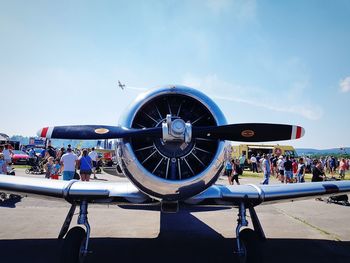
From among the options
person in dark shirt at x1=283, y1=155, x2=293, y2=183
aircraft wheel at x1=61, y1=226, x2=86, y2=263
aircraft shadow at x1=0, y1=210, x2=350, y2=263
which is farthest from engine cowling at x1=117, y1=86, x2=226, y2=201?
person in dark shirt at x1=283, y1=155, x2=293, y2=183

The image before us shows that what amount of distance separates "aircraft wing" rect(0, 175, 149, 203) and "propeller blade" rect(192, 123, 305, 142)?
1491mm

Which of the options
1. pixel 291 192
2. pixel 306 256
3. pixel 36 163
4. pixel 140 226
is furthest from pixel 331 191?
pixel 36 163

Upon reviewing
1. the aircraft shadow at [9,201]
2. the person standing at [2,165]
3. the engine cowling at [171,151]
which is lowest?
the aircraft shadow at [9,201]

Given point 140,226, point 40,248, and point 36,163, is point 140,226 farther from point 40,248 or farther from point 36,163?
point 36,163

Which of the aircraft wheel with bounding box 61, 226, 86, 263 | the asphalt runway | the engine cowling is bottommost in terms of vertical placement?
the asphalt runway

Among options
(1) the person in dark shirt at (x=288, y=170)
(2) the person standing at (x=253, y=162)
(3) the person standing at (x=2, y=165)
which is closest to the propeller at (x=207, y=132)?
(3) the person standing at (x=2, y=165)

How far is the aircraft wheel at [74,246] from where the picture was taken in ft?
13.8

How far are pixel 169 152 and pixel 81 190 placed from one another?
1574mm

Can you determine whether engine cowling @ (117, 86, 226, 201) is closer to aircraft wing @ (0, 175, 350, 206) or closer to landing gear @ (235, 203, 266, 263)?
aircraft wing @ (0, 175, 350, 206)

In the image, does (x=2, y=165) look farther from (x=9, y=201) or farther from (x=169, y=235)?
(x=169, y=235)

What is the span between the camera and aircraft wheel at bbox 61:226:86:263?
421 centimetres

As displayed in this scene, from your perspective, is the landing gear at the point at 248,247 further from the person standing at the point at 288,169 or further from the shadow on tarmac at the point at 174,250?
the person standing at the point at 288,169

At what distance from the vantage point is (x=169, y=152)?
4.30 m

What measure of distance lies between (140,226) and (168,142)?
3.85 meters
